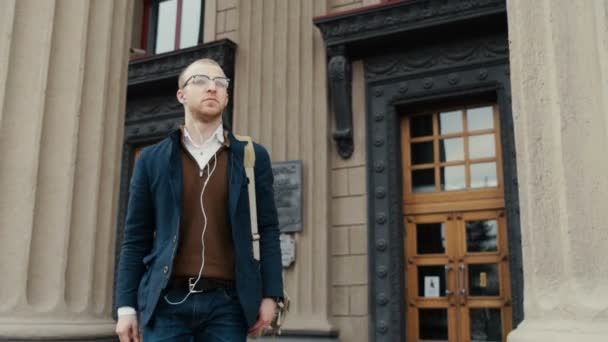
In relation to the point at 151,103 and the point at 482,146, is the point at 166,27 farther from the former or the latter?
the point at 482,146

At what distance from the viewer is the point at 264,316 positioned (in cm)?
262

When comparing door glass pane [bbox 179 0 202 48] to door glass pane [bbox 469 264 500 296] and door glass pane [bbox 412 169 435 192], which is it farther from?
door glass pane [bbox 469 264 500 296]

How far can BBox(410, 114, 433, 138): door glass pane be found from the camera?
8328mm

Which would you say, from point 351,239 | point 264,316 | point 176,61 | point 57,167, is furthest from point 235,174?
point 176,61

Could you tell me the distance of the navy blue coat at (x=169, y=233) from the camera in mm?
2549

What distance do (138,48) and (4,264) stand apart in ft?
22.1

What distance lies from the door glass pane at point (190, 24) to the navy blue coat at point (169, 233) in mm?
7825

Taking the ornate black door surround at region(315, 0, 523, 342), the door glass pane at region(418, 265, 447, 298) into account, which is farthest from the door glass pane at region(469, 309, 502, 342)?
the ornate black door surround at region(315, 0, 523, 342)

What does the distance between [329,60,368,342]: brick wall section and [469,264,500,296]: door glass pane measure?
1.25 metres

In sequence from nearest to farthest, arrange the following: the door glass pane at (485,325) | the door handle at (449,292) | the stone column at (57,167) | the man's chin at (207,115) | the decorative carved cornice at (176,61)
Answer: the man's chin at (207,115) → the stone column at (57,167) → the door glass pane at (485,325) → the door handle at (449,292) → the decorative carved cornice at (176,61)

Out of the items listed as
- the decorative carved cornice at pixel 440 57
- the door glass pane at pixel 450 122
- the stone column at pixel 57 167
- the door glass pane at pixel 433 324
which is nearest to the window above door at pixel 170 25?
the decorative carved cornice at pixel 440 57

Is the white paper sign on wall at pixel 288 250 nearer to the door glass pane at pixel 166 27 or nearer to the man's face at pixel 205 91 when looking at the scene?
the door glass pane at pixel 166 27

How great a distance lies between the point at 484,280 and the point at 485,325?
1.68 ft

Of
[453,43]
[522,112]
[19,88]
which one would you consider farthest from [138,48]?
[522,112]
